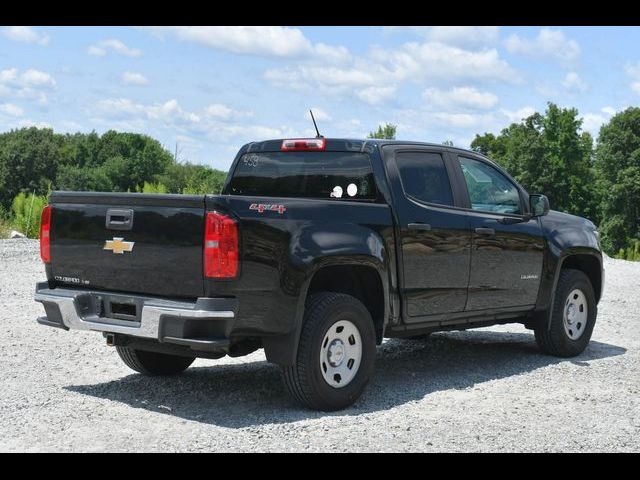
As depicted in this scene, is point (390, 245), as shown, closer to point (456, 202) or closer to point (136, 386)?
point (456, 202)

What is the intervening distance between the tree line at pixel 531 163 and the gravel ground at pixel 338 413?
135ft

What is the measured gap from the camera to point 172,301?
6375 millimetres

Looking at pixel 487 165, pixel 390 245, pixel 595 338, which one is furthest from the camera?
pixel 595 338

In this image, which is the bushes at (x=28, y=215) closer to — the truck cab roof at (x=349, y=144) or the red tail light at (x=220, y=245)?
the truck cab roof at (x=349, y=144)

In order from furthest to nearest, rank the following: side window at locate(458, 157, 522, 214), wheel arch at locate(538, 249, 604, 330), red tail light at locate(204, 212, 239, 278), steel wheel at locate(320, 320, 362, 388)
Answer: wheel arch at locate(538, 249, 604, 330) → side window at locate(458, 157, 522, 214) → steel wheel at locate(320, 320, 362, 388) → red tail light at locate(204, 212, 239, 278)

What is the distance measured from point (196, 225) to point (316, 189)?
1813 mm

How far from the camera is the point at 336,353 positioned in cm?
690

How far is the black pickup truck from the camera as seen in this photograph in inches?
248

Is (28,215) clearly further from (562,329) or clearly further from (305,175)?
(305,175)

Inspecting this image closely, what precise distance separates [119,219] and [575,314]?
516cm

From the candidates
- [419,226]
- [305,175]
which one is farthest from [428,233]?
[305,175]

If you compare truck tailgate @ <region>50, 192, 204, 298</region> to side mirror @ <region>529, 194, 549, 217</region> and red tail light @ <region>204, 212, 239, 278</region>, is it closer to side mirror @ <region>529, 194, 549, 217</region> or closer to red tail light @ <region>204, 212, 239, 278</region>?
red tail light @ <region>204, 212, 239, 278</region>

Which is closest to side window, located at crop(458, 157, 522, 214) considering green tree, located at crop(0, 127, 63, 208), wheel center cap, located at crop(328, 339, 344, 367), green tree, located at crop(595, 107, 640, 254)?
wheel center cap, located at crop(328, 339, 344, 367)
